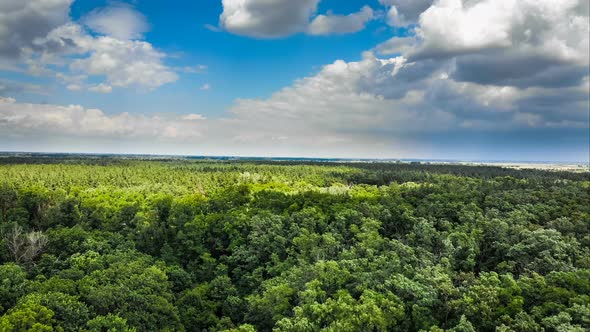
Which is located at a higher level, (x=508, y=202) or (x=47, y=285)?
(x=508, y=202)

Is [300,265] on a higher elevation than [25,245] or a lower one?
lower

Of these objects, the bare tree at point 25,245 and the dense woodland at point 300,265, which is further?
the bare tree at point 25,245

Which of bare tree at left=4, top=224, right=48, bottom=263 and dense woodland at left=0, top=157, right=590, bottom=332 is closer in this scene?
dense woodland at left=0, top=157, right=590, bottom=332

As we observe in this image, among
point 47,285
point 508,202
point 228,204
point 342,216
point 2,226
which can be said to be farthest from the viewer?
point 228,204

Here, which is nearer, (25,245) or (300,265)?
(300,265)

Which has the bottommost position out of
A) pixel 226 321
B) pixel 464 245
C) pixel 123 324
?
pixel 226 321

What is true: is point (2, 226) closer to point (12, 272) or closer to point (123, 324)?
point (12, 272)

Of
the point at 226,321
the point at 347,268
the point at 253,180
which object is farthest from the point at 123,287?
the point at 253,180

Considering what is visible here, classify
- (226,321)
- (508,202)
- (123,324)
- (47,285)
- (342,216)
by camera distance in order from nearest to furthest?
(123,324)
(47,285)
(226,321)
(342,216)
(508,202)
